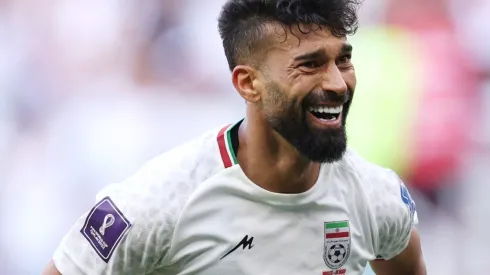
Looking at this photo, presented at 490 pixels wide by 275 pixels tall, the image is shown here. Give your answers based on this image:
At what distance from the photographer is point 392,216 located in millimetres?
1725

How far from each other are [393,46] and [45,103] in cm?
127

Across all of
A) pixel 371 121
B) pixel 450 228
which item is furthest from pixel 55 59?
pixel 450 228

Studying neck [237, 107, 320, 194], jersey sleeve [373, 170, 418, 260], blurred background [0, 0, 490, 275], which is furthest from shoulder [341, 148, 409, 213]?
blurred background [0, 0, 490, 275]

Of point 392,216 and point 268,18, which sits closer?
point 268,18

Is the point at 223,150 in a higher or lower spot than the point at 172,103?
higher

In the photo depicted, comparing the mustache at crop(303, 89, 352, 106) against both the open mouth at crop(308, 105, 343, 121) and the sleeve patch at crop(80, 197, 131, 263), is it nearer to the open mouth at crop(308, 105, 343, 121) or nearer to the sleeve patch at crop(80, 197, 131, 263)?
the open mouth at crop(308, 105, 343, 121)

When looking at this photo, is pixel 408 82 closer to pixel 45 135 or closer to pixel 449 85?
pixel 449 85

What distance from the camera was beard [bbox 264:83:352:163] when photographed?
5.07ft

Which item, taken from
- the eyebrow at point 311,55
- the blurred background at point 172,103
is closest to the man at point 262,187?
the eyebrow at point 311,55

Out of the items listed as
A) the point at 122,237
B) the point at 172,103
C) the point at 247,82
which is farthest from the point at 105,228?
the point at 172,103

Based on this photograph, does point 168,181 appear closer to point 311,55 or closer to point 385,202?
point 311,55

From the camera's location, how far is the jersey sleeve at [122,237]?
152 centimetres

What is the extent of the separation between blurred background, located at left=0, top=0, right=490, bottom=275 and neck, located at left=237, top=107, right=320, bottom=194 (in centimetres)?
127

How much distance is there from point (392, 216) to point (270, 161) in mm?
306
